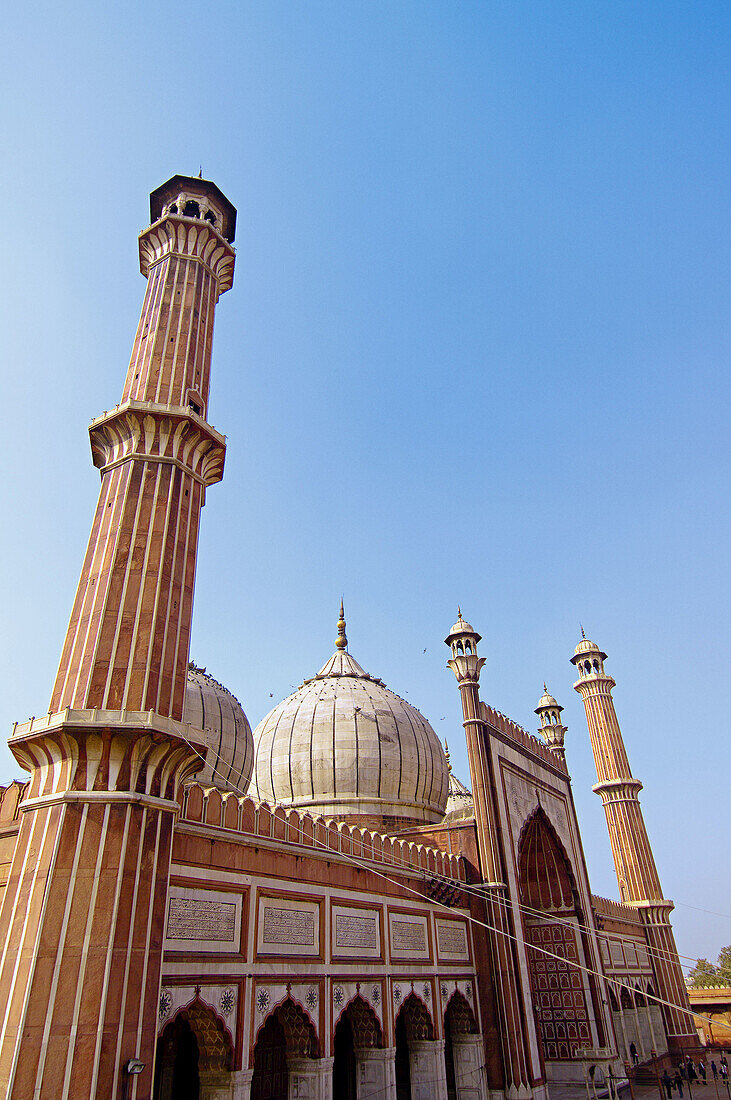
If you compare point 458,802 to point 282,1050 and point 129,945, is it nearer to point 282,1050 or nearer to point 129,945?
point 282,1050

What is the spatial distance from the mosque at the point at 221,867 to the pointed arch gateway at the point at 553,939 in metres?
0.06

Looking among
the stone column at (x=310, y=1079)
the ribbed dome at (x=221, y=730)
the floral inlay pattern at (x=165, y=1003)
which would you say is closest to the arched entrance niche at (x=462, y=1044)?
the stone column at (x=310, y=1079)

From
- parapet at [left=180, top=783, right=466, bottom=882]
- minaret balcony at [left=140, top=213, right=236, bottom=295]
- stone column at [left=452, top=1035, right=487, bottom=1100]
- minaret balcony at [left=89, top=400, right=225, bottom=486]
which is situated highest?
minaret balcony at [left=140, top=213, right=236, bottom=295]

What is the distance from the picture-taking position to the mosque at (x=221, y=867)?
713 centimetres

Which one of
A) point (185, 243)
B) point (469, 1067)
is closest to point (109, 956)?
point (469, 1067)

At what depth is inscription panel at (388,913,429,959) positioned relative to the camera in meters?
12.4

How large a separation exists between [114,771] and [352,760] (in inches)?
451

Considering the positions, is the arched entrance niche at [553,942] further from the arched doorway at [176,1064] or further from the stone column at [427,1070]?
the arched doorway at [176,1064]

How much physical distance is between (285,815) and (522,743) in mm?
9502

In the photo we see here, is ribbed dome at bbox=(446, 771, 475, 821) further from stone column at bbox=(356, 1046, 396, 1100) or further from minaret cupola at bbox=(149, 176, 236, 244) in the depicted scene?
minaret cupola at bbox=(149, 176, 236, 244)

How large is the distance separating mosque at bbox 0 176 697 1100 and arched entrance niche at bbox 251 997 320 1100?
4 cm

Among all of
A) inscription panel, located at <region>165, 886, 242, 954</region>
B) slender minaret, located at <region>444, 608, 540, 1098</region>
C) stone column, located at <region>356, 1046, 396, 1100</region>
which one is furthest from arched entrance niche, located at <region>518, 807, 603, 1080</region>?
inscription panel, located at <region>165, 886, 242, 954</region>

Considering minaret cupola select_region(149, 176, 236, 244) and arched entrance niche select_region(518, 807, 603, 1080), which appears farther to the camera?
arched entrance niche select_region(518, 807, 603, 1080)

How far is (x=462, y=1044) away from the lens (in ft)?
44.9
